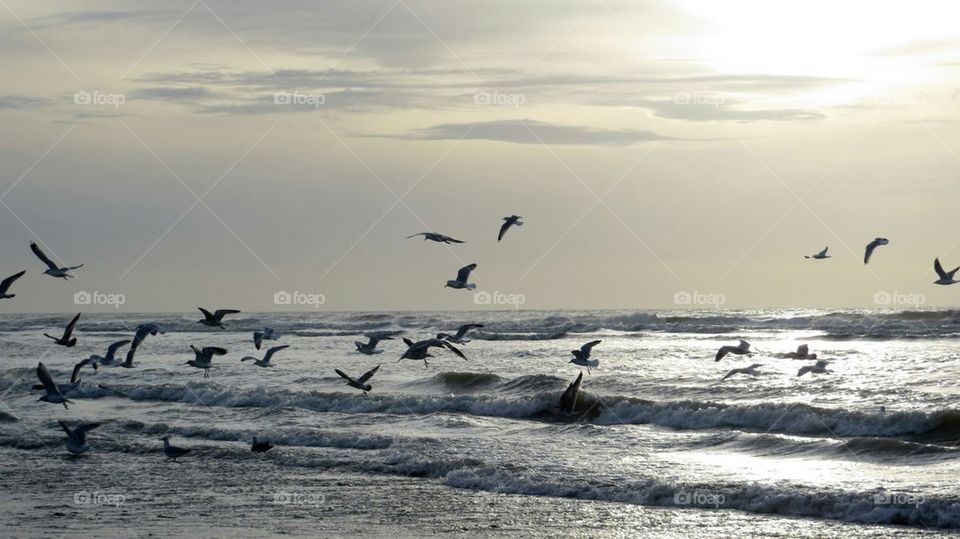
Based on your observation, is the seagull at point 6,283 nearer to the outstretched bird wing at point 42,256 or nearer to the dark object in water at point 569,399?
the outstretched bird wing at point 42,256

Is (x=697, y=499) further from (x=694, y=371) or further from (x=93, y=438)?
(x=694, y=371)

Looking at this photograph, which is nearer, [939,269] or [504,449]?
[504,449]

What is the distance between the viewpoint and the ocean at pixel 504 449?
16.9 meters

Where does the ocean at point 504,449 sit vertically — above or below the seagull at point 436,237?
below

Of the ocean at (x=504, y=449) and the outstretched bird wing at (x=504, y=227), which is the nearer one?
the ocean at (x=504, y=449)

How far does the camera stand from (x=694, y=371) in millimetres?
34750

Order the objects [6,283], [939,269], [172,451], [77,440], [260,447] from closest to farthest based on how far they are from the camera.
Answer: [6,283], [172,451], [77,440], [260,447], [939,269]

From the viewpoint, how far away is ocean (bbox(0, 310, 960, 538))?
16.9 m

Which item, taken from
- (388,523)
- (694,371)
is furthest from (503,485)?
(694,371)

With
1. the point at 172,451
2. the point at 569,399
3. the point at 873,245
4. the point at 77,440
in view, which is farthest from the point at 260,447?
the point at 873,245

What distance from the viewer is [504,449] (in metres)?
23.3

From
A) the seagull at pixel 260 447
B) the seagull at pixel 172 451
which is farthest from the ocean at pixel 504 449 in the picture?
the seagull at pixel 260 447

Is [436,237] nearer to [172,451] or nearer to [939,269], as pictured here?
[172,451]

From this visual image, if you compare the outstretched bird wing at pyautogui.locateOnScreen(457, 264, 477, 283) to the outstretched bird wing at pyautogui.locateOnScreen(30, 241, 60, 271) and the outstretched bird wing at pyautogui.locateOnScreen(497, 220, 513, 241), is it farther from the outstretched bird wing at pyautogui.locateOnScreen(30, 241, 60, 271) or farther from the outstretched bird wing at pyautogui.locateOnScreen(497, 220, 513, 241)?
the outstretched bird wing at pyautogui.locateOnScreen(30, 241, 60, 271)
